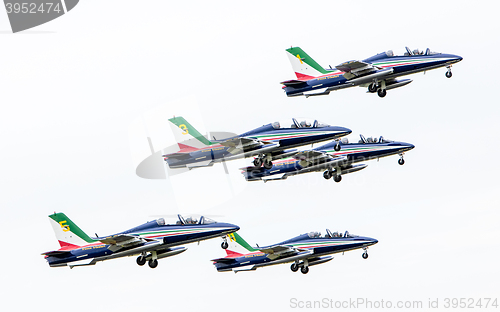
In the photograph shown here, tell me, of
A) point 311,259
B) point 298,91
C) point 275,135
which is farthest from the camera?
point 311,259

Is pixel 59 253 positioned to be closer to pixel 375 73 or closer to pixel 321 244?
pixel 321 244

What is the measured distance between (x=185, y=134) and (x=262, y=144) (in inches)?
453

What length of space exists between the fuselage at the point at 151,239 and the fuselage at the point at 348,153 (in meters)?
13.1

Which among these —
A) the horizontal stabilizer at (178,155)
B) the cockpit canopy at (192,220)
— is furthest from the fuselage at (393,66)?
the cockpit canopy at (192,220)

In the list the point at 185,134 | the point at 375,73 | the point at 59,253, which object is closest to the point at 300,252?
the point at 185,134

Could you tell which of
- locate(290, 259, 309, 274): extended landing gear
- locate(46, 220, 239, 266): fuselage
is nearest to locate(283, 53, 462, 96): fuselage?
locate(46, 220, 239, 266): fuselage

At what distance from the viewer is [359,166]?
80.7m

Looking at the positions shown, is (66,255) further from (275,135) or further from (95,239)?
(275,135)

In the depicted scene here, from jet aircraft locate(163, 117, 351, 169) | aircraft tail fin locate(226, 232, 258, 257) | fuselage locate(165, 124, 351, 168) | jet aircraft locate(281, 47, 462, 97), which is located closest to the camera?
jet aircraft locate(163, 117, 351, 169)

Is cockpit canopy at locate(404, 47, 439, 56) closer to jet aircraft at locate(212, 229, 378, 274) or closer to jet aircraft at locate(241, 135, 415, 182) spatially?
jet aircraft at locate(241, 135, 415, 182)

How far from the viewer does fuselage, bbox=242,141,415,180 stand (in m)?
79.8

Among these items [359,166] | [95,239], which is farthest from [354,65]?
[95,239]

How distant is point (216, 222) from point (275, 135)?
30.1 ft

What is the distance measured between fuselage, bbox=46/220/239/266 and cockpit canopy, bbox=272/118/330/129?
9.44 metres
